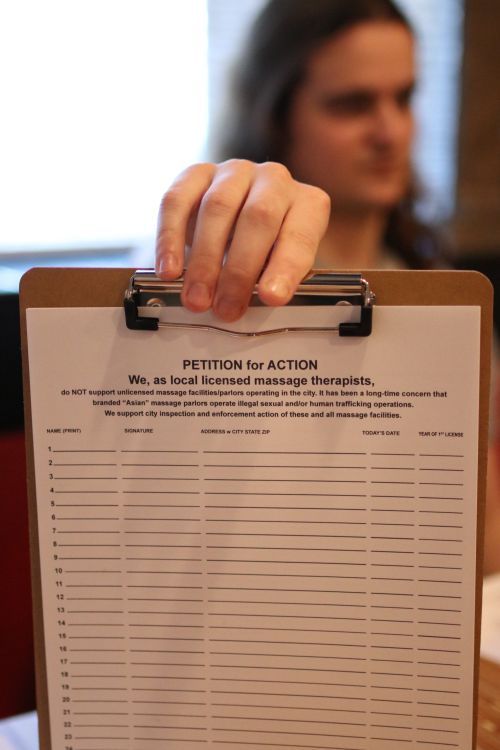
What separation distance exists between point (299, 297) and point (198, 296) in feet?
0.20

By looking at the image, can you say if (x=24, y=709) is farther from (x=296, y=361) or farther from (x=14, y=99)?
(x=14, y=99)

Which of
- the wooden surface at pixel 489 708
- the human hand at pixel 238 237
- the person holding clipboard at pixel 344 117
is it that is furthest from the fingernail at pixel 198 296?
the person holding clipboard at pixel 344 117

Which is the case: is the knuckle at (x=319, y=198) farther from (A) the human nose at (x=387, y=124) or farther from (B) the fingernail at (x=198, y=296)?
(A) the human nose at (x=387, y=124)

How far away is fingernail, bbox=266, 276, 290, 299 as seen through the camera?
432 millimetres

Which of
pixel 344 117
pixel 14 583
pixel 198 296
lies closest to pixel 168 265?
pixel 198 296

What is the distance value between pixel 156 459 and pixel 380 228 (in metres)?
1.26

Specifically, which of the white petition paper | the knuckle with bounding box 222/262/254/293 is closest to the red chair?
the white petition paper

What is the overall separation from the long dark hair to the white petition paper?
107 centimetres

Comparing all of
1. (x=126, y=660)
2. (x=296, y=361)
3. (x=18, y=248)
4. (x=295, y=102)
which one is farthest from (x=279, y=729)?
(x=18, y=248)

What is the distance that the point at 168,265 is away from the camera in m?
0.46

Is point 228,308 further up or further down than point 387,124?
further down

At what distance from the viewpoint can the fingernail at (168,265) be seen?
0.45 meters

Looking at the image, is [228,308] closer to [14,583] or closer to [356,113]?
[14,583]

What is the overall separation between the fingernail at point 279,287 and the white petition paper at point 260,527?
23 mm
